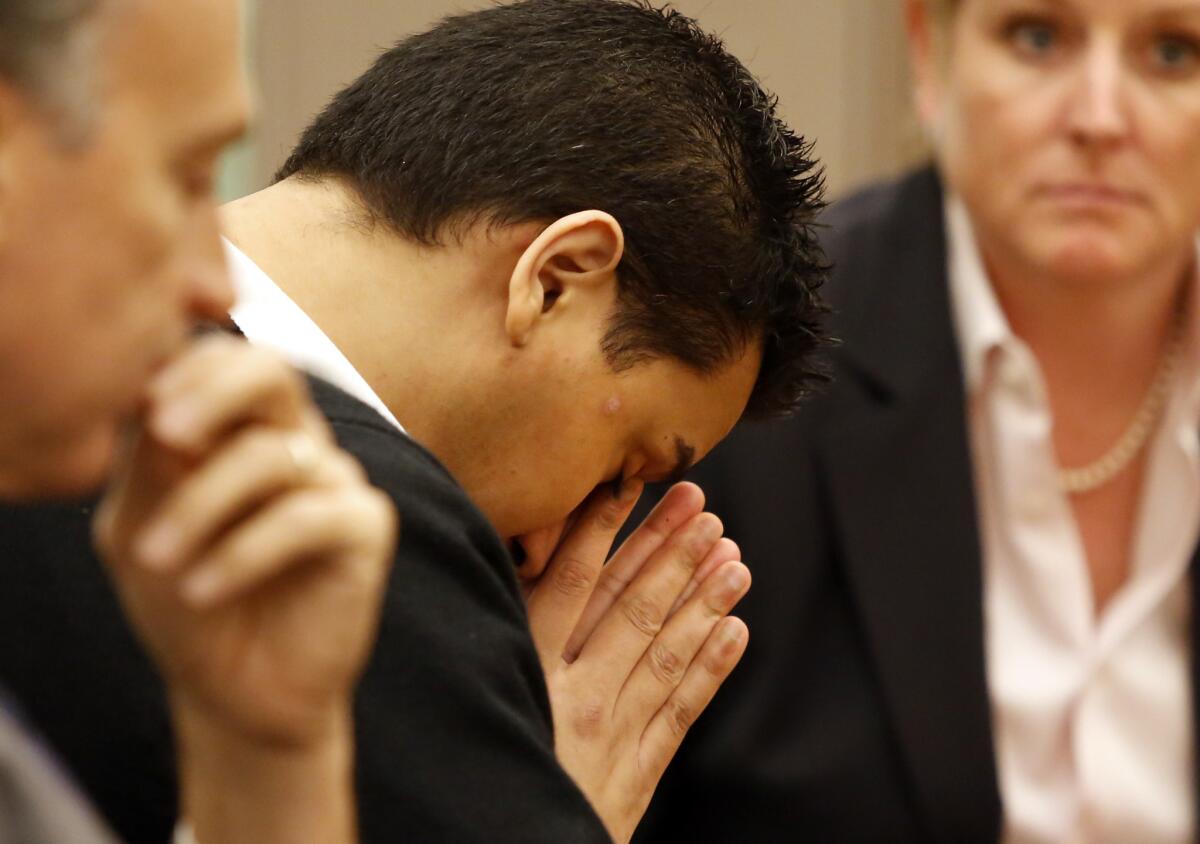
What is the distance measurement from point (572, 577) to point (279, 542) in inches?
29.0

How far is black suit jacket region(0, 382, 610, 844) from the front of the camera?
936mm

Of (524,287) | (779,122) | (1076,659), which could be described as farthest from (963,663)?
(524,287)

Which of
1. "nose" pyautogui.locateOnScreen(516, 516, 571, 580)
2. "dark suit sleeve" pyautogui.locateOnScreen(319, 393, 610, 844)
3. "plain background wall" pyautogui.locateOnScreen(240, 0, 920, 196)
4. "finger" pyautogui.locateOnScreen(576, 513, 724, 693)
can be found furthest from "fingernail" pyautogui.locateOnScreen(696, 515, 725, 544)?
"plain background wall" pyautogui.locateOnScreen(240, 0, 920, 196)

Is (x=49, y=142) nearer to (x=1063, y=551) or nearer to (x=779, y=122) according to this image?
(x=779, y=122)

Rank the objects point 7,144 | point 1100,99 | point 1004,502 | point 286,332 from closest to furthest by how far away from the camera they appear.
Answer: point 7,144, point 286,332, point 1100,99, point 1004,502

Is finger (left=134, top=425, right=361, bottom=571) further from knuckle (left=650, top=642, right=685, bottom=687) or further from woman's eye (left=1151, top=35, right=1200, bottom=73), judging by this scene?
woman's eye (left=1151, top=35, right=1200, bottom=73)

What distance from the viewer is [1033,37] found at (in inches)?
71.6

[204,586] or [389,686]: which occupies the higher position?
[204,586]

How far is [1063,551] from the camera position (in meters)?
1.84

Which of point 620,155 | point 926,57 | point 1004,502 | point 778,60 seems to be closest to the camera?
point 620,155

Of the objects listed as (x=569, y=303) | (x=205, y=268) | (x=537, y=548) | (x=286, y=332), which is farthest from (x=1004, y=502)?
(x=205, y=268)

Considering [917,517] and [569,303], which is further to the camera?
[917,517]

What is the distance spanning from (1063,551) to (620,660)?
0.66 meters

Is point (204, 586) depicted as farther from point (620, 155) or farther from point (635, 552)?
point (635, 552)
